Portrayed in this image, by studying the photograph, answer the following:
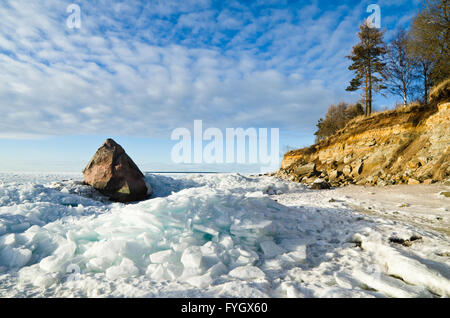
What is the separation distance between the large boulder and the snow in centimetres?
471

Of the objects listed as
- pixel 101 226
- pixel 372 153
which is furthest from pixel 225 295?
pixel 372 153

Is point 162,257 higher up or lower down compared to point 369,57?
lower down

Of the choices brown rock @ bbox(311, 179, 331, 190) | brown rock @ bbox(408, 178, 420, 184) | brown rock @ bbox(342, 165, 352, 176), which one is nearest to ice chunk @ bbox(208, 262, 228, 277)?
brown rock @ bbox(408, 178, 420, 184)

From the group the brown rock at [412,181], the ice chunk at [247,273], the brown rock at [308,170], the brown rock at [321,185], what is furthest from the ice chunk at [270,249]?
the brown rock at [308,170]

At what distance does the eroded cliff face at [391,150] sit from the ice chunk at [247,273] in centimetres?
812

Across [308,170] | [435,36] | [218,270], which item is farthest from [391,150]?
[218,270]

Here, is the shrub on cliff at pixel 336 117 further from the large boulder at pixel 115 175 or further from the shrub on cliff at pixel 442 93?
the large boulder at pixel 115 175

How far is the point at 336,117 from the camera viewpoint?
28875 mm

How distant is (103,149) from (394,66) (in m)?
21.4

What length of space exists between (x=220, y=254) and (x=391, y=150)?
1100 centimetres

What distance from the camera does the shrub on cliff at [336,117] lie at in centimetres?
2400

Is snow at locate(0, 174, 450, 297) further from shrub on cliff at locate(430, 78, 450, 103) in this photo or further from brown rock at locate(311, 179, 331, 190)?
shrub on cliff at locate(430, 78, 450, 103)

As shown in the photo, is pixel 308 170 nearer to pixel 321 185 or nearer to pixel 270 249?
pixel 321 185
